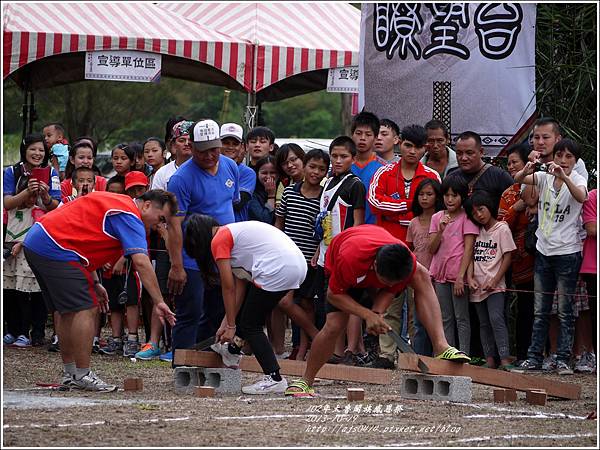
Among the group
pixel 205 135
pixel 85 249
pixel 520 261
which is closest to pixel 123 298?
pixel 205 135

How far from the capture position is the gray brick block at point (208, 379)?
8.07 metres

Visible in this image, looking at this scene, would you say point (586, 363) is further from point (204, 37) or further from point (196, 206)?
point (204, 37)

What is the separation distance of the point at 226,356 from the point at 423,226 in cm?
235

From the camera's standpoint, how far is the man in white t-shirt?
30.3 ft

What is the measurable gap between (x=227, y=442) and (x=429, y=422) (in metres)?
1.42

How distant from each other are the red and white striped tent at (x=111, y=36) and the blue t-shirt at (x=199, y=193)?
18.0ft

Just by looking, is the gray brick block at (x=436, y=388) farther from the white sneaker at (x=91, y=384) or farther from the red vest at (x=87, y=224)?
the red vest at (x=87, y=224)

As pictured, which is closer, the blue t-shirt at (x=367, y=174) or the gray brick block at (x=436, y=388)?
the gray brick block at (x=436, y=388)

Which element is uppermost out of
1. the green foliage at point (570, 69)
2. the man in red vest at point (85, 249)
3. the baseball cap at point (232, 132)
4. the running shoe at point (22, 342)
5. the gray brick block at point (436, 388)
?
the green foliage at point (570, 69)

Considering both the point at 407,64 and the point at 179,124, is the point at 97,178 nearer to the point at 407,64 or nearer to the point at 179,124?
the point at 179,124

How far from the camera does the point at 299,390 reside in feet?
25.5

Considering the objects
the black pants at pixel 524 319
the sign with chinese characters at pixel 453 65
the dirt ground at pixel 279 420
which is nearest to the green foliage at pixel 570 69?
the sign with chinese characters at pixel 453 65

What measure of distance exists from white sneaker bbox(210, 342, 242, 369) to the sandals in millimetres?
549

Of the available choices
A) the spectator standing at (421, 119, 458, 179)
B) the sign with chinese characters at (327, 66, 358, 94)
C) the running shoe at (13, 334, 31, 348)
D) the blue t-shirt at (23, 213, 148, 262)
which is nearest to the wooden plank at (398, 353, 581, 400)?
the blue t-shirt at (23, 213, 148, 262)
